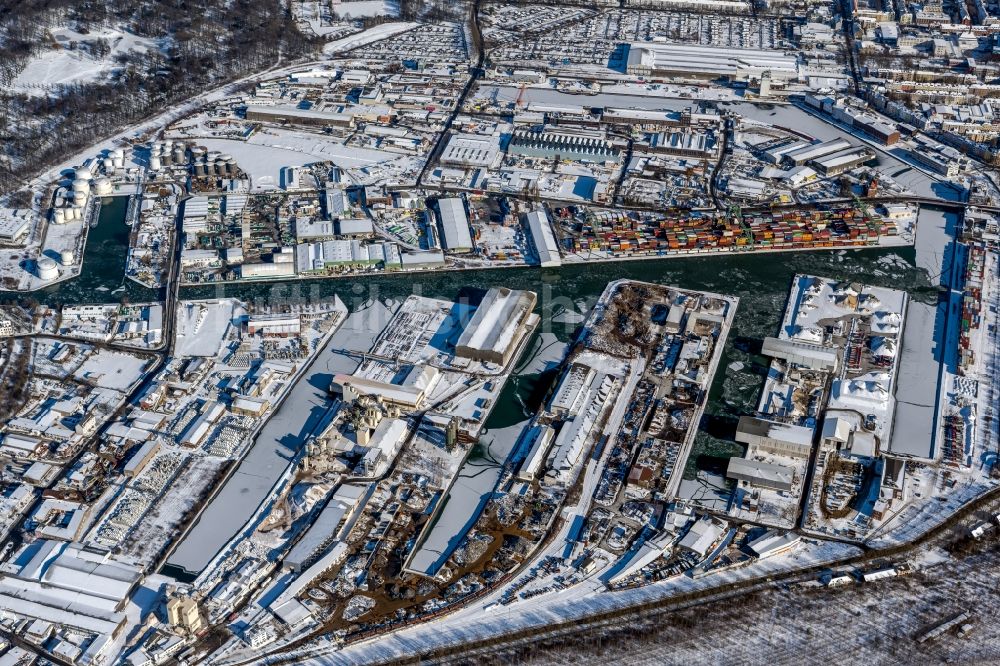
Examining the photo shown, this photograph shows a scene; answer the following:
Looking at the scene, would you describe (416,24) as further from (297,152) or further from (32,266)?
(32,266)

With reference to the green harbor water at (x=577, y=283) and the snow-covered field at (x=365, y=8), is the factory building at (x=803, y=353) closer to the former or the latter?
the green harbor water at (x=577, y=283)

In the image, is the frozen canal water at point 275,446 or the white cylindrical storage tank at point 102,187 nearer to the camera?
the frozen canal water at point 275,446

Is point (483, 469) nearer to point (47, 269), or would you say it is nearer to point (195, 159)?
point (47, 269)

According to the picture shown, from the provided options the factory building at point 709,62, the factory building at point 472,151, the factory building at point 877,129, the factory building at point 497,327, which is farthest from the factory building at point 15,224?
the factory building at point 877,129

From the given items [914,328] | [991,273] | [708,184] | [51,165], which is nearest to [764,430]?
[914,328]

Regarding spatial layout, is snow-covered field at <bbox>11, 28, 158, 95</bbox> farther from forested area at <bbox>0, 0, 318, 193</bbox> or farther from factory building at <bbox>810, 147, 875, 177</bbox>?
factory building at <bbox>810, 147, 875, 177</bbox>
